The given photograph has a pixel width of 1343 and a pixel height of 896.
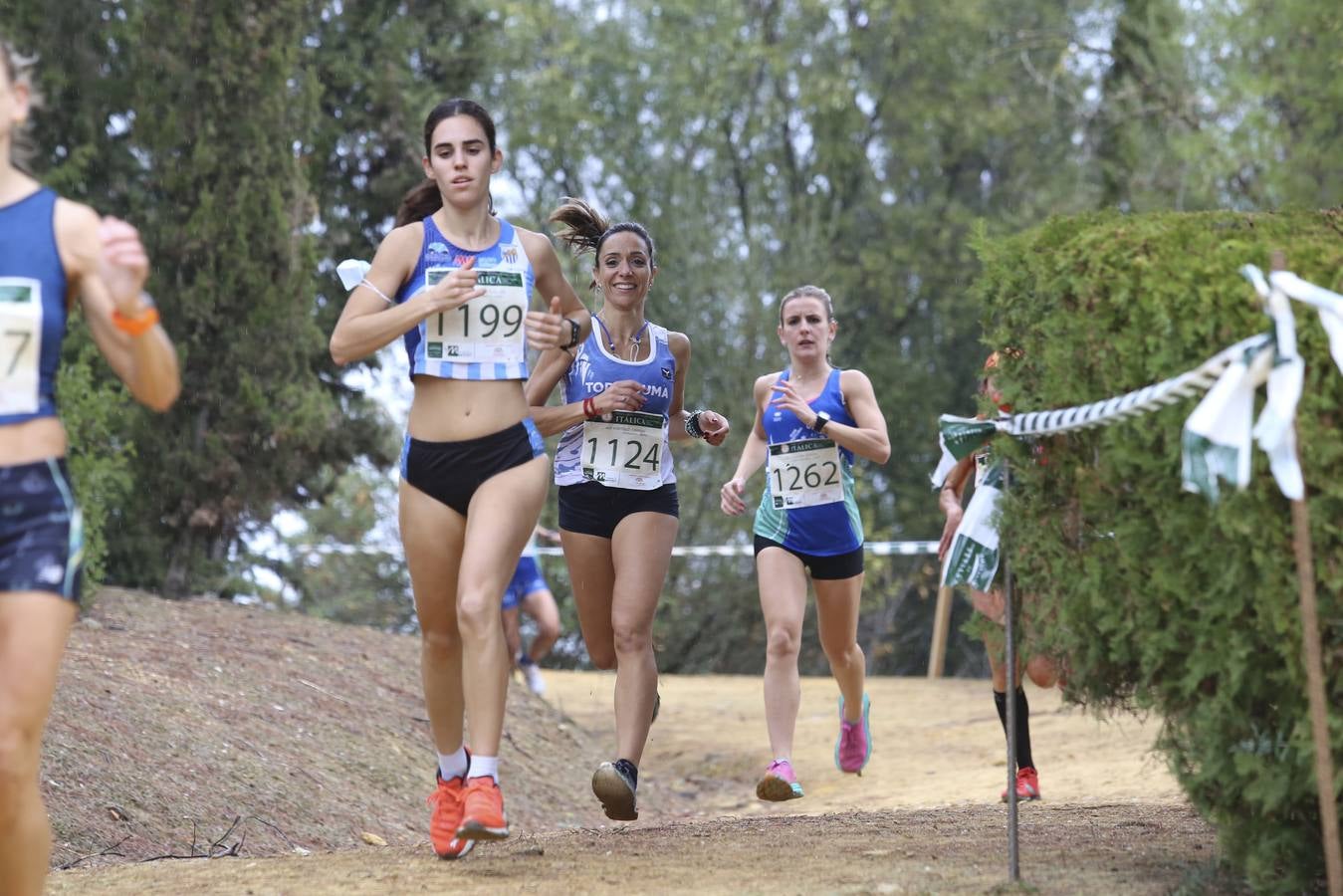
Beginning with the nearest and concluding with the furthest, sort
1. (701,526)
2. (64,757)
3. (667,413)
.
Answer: (667,413), (64,757), (701,526)

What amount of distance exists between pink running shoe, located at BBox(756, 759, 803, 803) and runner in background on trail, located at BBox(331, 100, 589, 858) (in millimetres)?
1610

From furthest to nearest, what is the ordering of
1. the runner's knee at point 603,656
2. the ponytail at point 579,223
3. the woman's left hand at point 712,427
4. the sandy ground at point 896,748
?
the sandy ground at point 896,748, the ponytail at point 579,223, the runner's knee at point 603,656, the woman's left hand at point 712,427

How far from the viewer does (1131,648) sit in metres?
4.37

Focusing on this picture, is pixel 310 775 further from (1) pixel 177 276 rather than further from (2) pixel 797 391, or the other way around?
(1) pixel 177 276

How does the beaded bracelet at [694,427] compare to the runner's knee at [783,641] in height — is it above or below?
above

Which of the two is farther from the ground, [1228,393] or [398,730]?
[1228,393]

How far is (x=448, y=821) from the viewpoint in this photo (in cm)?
552

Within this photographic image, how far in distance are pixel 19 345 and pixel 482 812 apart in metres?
2.10

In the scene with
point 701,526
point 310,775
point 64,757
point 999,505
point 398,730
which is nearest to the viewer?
point 999,505

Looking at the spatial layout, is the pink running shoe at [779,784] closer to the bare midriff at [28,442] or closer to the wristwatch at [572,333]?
the wristwatch at [572,333]

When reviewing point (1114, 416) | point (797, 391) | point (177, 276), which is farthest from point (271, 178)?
point (1114, 416)

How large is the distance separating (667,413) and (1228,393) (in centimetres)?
330

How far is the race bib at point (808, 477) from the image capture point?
292 inches

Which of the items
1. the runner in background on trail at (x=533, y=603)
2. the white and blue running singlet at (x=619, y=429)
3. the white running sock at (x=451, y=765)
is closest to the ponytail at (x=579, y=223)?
the white and blue running singlet at (x=619, y=429)
